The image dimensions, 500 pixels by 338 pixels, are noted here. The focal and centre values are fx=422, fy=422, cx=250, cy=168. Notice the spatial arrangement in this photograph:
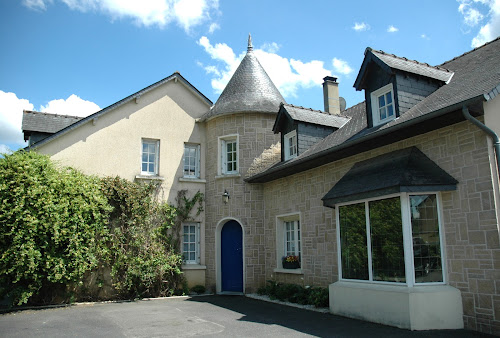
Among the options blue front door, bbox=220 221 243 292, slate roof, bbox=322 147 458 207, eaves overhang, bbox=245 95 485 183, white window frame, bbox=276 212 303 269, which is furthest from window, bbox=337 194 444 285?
blue front door, bbox=220 221 243 292

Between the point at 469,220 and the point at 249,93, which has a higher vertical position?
the point at 249,93

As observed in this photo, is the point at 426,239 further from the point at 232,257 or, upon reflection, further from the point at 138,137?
the point at 138,137

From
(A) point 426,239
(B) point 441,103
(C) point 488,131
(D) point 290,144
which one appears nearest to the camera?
(C) point 488,131

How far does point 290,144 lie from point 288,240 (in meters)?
3.11

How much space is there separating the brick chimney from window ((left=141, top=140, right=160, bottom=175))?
6526mm

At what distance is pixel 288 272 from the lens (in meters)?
12.5

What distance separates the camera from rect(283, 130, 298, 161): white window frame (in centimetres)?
1341

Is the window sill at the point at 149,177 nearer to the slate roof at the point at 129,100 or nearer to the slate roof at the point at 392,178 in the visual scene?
the slate roof at the point at 129,100

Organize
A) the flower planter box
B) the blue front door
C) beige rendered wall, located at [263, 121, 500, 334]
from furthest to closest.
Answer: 1. the blue front door
2. the flower planter box
3. beige rendered wall, located at [263, 121, 500, 334]

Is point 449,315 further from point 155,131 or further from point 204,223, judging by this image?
point 155,131

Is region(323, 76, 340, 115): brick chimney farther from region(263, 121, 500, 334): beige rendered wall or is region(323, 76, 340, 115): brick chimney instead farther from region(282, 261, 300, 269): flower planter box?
region(263, 121, 500, 334): beige rendered wall

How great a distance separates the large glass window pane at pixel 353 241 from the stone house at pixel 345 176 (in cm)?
3

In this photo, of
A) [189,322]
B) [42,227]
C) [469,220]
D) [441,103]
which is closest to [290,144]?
[441,103]

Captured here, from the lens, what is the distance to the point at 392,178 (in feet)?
26.9
